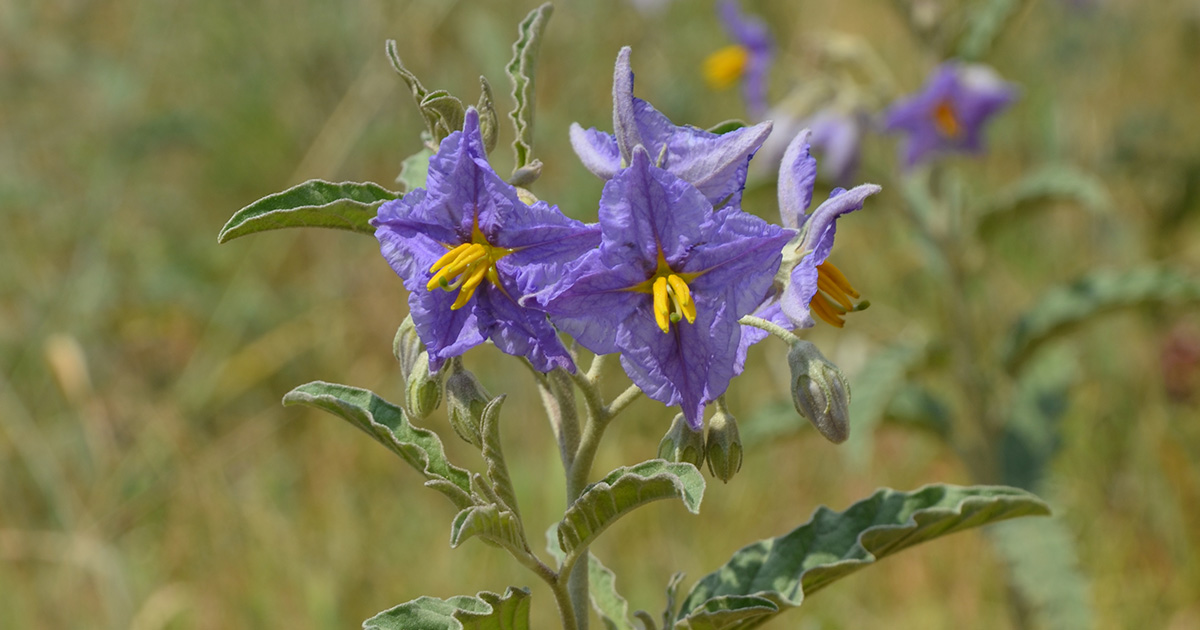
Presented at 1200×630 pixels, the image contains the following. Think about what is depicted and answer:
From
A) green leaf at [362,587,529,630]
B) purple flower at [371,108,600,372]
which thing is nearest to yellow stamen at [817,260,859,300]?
purple flower at [371,108,600,372]

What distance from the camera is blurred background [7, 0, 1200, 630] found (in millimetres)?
3033

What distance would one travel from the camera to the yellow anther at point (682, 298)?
1.08 m

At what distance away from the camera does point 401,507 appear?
11.2 feet

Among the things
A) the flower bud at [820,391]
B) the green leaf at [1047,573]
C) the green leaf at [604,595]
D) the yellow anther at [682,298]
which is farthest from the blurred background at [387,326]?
the yellow anther at [682,298]

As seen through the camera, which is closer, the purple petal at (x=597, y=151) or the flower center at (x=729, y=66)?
the purple petal at (x=597, y=151)

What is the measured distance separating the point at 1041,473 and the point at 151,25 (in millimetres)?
4518

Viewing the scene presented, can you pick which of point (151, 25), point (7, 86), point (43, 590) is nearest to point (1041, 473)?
point (43, 590)

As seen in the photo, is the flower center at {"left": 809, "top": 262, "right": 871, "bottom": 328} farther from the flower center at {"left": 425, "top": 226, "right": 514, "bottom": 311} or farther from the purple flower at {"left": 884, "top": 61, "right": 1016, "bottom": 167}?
the purple flower at {"left": 884, "top": 61, "right": 1016, "bottom": 167}

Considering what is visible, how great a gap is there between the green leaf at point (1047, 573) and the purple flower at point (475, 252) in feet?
5.94

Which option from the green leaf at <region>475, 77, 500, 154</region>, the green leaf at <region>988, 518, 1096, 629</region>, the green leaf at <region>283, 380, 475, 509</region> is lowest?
the green leaf at <region>988, 518, 1096, 629</region>

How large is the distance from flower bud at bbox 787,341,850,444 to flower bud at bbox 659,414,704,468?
13cm

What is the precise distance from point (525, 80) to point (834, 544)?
687 mm

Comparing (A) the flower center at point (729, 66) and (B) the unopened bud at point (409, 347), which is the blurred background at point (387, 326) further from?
(B) the unopened bud at point (409, 347)

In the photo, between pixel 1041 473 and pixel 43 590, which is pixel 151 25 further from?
pixel 1041 473
